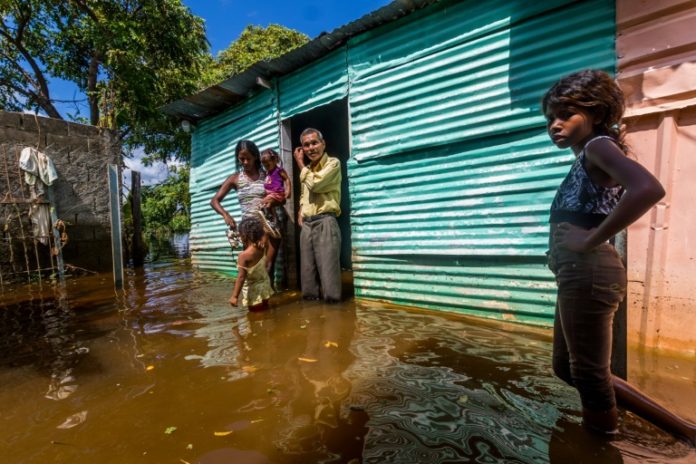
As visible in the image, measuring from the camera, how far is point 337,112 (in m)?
6.64

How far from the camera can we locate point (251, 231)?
158 inches

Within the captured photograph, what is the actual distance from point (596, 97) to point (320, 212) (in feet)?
10.4

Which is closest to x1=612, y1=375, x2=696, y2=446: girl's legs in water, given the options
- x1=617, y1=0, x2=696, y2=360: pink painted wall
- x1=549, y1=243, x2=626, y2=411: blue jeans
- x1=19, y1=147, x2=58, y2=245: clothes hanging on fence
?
x1=549, y1=243, x2=626, y2=411: blue jeans

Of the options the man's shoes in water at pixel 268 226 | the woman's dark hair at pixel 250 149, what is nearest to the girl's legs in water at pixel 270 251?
the man's shoes in water at pixel 268 226

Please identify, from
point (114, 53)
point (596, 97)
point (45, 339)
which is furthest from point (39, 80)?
point (596, 97)

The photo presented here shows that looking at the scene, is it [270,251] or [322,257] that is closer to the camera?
[322,257]

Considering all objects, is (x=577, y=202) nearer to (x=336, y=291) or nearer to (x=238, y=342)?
(x=238, y=342)

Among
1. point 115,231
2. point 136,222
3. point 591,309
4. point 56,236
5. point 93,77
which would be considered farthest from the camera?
point 93,77

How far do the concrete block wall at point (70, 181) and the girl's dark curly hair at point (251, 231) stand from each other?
5433 millimetres

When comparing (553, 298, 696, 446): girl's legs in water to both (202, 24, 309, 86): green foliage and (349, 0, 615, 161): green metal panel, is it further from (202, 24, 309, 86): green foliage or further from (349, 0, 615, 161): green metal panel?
(202, 24, 309, 86): green foliage

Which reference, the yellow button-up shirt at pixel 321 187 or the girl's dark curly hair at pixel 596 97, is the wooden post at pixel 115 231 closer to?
the yellow button-up shirt at pixel 321 187

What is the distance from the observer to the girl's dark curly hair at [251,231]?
4004 mm

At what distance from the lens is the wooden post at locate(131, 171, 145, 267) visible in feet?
29.9

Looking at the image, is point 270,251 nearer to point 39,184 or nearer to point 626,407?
point 626,407
